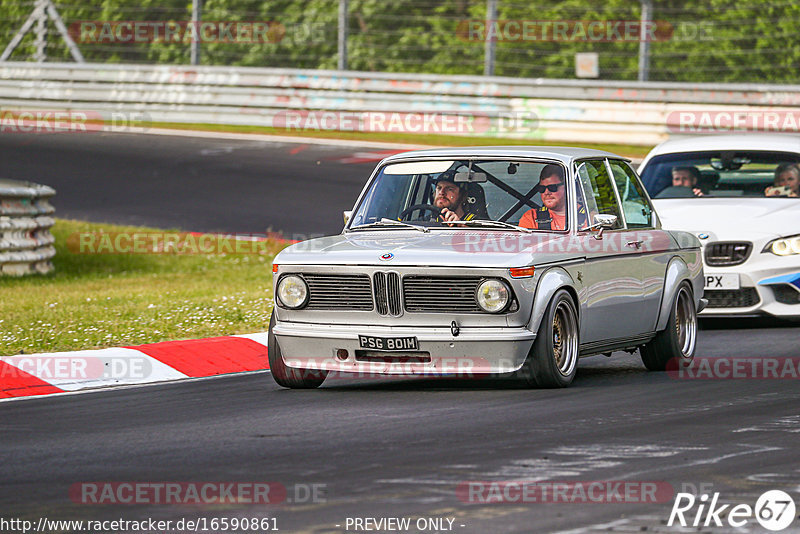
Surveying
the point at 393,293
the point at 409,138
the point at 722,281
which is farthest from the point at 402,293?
the point at 409,138

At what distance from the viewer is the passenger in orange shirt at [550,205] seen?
945cm

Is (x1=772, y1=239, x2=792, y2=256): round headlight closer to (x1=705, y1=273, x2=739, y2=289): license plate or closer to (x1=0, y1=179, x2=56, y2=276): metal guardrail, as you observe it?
(x1=705, y1=273, x2=739, y2=289): license plate

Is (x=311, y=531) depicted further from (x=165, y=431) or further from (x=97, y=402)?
(x=97, y=402)

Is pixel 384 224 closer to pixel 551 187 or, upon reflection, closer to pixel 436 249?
pixel 436 249

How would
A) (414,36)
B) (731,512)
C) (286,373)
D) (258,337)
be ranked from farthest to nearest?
1. (414,36)
2. (258,337)
3. (286,373)
4. (731,512)

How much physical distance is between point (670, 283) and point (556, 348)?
5.62ft

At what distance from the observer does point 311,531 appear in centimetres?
533

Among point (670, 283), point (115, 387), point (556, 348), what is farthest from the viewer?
point (670, 283)

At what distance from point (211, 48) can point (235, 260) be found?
2714 centimetres

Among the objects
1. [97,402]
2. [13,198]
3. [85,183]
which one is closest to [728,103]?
[85,183]

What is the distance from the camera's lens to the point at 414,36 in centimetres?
3925

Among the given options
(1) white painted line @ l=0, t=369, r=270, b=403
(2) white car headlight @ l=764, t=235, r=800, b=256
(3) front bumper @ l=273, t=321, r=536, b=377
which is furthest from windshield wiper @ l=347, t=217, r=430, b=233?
(2) white car headlight @ l=764, t=235, r=800, b=256

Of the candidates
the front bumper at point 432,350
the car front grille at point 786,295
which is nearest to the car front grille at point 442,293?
the front bumper at point 432,350

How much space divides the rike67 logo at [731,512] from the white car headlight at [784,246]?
22.3 feet
